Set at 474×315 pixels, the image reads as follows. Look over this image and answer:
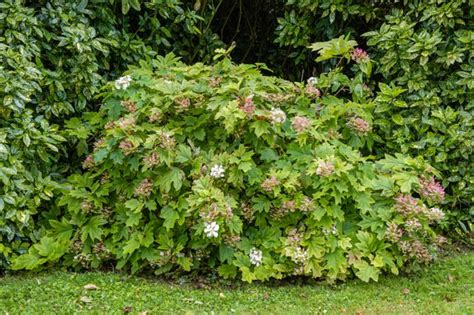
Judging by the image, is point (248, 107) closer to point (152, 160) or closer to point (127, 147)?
point (152, 160)

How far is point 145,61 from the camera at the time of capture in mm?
4488

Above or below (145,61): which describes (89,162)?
below

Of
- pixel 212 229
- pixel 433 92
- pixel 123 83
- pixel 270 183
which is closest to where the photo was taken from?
pixel 212 229

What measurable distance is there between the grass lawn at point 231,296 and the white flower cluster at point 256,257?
6.0 inches

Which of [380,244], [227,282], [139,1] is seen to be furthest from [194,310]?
[139,1]

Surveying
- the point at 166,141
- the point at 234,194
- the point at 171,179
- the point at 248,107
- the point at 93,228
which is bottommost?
the point at 93,228

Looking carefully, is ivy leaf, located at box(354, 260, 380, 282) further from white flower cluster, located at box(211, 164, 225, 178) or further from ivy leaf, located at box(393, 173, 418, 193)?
white flower cluster, located at box(211, 164, 225, 178)

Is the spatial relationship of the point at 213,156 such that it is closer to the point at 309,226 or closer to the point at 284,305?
the point at 309,226

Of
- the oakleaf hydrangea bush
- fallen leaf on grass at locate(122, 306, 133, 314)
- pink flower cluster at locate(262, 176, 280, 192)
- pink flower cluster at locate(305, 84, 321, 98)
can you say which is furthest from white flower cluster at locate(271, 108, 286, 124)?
fallen leaf on grass at locate(122, 306, 133, 314)

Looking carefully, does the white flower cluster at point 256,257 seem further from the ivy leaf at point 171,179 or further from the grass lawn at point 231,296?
the ivy leaf at point 171,179

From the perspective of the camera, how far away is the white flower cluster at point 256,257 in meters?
3.65

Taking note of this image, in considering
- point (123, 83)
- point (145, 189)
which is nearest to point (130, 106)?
point (123, 83)

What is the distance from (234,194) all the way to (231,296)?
661mm

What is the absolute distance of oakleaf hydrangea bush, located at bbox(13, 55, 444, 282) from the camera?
3.62 metres
